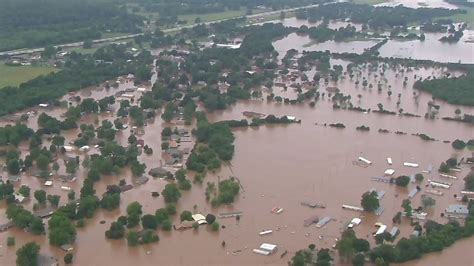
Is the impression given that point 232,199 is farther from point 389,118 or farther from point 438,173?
point 389,118

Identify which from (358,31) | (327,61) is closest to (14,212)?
(327,61)

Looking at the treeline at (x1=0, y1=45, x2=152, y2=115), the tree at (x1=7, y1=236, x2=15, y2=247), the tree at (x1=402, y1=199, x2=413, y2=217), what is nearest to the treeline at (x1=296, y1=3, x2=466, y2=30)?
the treeline at (x1=0, y1=45, x2=152, y2=115)

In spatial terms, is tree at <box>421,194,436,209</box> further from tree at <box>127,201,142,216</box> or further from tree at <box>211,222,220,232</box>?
tree at <box>127,201,142,216</box>

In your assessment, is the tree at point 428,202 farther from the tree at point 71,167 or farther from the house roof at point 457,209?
the tree at point 71,167

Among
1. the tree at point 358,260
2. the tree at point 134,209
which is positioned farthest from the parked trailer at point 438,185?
the tree at point 134,209

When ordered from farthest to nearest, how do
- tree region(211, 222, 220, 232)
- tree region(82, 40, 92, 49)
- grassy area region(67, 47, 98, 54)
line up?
tree region(82, 40, 92, 49) < grassy area region(67, 47, 98, 54) < tree region(211, 222, 220, 232)

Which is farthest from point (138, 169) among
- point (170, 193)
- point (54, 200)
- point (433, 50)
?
point (433, 50)
